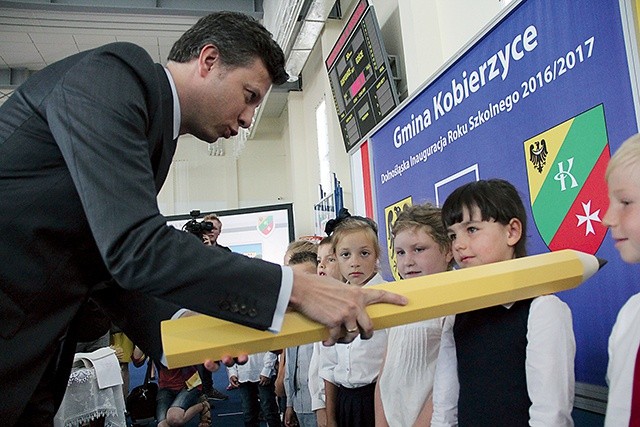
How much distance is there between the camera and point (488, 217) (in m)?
1.48

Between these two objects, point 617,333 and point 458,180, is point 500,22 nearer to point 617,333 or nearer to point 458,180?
point 458,180

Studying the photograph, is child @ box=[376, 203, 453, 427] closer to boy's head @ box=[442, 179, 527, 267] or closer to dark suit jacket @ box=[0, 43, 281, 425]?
boy's head @ box=[442, 179, 527, 267]

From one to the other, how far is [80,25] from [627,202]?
24.8 ft

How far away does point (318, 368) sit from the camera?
259 cm

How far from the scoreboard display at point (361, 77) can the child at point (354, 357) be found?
2197mm

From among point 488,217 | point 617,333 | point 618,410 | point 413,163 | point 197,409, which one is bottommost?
point 197,409

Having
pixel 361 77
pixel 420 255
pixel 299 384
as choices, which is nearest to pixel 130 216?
pixel 420 255

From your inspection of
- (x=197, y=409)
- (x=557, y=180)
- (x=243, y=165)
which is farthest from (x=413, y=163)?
(x=243, y=165)

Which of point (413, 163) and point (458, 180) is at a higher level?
point (413, 163)

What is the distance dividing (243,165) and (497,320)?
10427 millimetres

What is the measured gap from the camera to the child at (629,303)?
97 cm

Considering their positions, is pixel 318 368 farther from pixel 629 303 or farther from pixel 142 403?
pixel 142 403

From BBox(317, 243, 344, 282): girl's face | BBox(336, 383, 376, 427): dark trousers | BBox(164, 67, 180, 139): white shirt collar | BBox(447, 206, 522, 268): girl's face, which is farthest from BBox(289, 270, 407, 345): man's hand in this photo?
BBox(317, 243, 344, 282): girl's face

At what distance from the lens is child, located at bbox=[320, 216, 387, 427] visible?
2.19 metres
